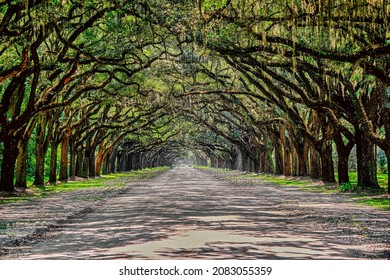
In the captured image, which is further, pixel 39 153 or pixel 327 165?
pixel 327 165

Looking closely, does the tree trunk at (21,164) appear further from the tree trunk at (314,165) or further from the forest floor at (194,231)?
the tree trunk at (314,165)

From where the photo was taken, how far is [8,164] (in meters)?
24.2

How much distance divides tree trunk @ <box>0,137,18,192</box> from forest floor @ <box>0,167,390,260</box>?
557 centimetres

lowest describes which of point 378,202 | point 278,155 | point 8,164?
point 378,202

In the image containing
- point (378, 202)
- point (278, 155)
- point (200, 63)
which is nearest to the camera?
point (378, 202)

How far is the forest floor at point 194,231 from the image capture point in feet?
29.5

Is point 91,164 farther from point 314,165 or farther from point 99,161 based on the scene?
point 314,165

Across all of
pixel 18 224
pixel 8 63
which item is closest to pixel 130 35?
pixel 8 63

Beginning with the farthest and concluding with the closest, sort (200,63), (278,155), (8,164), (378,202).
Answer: (278,155)
(200,63)
(8,164)
(378,202)

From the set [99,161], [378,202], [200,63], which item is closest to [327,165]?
[200,63]

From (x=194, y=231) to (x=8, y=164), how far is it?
15042 millimetres

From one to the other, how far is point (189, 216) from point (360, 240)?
214 inches

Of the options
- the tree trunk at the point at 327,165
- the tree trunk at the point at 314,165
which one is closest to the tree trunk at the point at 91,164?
the tree trunk at the point at 314,165

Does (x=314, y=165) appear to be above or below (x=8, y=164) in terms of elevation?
below
